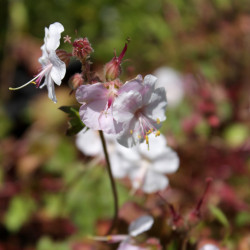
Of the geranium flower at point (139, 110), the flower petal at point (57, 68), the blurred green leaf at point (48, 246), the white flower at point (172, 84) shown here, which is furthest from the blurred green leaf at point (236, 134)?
the flower petal at point (57, 68)

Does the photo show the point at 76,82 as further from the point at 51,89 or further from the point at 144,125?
the point at 144,125

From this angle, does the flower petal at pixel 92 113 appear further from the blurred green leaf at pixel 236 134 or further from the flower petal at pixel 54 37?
the blurred green leaf at pixel 236 134

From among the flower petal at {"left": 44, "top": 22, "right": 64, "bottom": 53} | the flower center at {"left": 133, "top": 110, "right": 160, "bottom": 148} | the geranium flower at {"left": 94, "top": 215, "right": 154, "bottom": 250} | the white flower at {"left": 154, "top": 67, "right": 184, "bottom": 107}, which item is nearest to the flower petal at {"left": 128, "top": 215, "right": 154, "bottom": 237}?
the geranium flower at {"left": 94, "top": 215, "right": 154, "bottom": 250}

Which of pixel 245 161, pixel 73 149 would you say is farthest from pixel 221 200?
pixel 73 149

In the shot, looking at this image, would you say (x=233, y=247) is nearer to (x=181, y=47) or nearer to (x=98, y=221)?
(x=98, y=221)

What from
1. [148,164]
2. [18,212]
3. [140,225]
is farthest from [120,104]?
[18,212]

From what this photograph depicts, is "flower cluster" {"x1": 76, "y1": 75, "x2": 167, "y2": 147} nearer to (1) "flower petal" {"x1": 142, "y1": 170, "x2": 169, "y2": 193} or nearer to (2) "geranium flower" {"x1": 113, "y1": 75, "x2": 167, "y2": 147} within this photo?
(2) "geranium flower" {"x1": 113, "y1": 75, "x2": 167, "y2": 147}

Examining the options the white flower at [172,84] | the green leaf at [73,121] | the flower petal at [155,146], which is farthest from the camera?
Answer: the white flower at [172,84]
